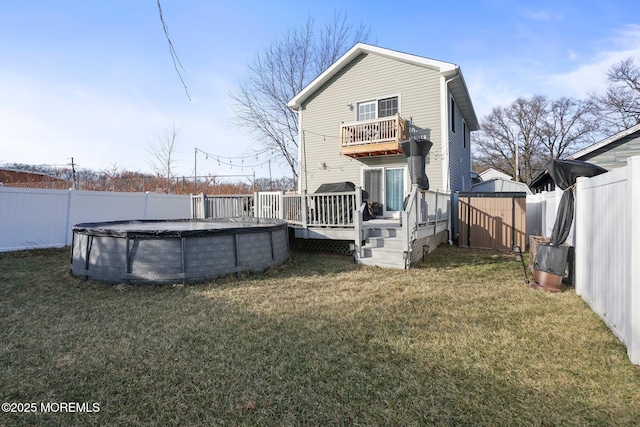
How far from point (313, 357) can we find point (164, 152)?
2164cm

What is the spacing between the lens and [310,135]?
40.9 feet

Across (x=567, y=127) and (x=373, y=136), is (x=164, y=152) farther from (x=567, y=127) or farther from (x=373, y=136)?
(x=567, y=127)

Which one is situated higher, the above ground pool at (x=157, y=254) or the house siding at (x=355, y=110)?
the house siding at (x=355, y=110)

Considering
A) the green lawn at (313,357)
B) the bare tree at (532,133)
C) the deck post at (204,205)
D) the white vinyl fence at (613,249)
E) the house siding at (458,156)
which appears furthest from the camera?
the bare tree at (532,133)

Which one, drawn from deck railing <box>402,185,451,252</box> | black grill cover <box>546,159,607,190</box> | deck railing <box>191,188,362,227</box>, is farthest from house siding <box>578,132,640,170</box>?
deck railing <box>191,188,362,227</box>

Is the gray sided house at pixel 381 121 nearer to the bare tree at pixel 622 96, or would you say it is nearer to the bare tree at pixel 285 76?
the bare tree at pixel 285 76

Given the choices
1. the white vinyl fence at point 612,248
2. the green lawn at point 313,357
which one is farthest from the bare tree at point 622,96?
the green lawn at point 313,357

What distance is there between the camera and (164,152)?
20984 mm

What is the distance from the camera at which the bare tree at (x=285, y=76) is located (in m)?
19.0

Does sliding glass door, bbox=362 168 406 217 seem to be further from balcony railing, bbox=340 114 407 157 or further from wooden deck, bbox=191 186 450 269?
wooden deck, bbox=191 186 450 269

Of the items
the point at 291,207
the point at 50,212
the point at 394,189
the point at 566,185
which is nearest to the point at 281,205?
the point at 291,207

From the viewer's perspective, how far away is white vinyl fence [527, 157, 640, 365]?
102 inches

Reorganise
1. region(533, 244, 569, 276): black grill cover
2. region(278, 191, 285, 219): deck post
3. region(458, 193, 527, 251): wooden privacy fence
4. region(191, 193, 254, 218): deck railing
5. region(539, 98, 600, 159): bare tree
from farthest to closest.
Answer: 1. region(539, 98, 600, 159): bare tree
2. region(191, 193, 254, 218): deck railing
3. region(458, 193, 527, 251): wooden privacy fence
4. region(278, 191, 285, 219): deck post
5. region(533, 244, 569, 276): black grill cover

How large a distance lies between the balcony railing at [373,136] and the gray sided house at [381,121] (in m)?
0.03
